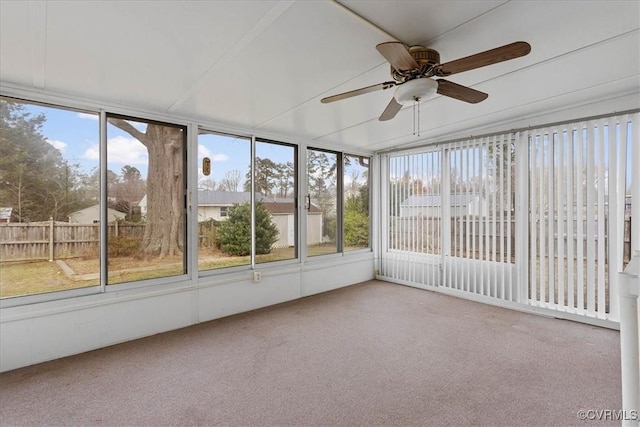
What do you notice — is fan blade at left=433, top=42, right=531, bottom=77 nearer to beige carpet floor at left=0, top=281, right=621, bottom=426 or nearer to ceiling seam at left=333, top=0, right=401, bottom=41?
ceiling seam at left=333, top=0, right=401, bottom=41

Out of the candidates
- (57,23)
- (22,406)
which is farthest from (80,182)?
(22,406)

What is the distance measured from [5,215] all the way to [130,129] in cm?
125

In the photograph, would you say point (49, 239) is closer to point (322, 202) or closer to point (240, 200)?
point (240, 200)

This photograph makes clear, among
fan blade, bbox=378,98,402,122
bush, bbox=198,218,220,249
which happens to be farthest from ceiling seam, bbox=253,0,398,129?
bush, bbox=198,218,220,249

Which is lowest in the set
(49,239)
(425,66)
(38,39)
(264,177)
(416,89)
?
A: (49,239)

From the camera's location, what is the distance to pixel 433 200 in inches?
183

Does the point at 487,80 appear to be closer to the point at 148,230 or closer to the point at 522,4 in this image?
the point at 522,4

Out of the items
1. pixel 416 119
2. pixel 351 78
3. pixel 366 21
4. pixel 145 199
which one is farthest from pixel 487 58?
pixel 145 199

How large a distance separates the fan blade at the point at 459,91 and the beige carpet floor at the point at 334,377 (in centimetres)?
205

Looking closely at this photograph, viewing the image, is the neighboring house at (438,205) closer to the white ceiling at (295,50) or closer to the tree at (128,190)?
the white ceiling at (295,50)

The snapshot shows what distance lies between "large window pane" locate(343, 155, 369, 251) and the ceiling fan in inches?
124

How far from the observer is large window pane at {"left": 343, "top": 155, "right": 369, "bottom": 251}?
525 centimetres

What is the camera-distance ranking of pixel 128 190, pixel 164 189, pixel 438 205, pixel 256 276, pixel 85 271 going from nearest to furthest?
1. pixel 85 271
2. pixel 128 190
3. pixel 164 189
4. pixel 256 276
5. pixel 438 205

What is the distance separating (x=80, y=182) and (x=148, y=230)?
745mm
